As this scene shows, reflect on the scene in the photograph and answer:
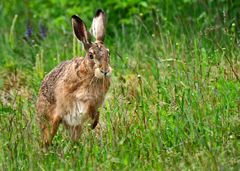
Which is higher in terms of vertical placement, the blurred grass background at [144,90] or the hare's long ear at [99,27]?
the hare's long ear at [99,27]

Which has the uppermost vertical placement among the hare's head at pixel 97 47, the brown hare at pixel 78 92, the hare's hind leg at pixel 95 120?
the hare's head at pixel 97 47

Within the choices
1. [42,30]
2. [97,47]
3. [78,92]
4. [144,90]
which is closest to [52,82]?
[78,92]

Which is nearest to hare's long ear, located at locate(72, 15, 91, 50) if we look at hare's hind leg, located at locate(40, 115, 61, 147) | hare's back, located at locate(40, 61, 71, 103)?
hare's back, located at locate(40, 61, 71, 103)

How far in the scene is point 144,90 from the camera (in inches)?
323

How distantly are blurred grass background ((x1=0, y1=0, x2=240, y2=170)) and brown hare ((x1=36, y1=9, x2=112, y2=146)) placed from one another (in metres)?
0.14

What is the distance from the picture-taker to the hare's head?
724 cm

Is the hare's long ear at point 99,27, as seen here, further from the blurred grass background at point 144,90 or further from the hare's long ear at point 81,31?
the blurred grass background at point 144,90

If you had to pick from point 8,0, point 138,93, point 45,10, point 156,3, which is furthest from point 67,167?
point 8,0

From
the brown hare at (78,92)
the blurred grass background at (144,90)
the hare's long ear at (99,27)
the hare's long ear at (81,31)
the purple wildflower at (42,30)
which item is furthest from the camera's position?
the purple wildflower at (42,30)

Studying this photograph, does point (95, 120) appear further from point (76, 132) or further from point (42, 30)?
point (42, 30)

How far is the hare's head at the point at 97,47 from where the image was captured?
23.8 ft

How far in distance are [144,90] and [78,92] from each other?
87 centimetres

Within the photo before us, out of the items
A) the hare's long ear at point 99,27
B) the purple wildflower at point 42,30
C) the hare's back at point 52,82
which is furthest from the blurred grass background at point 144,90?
the hare's long ear at point 99,27

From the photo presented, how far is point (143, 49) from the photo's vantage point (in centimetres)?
966
